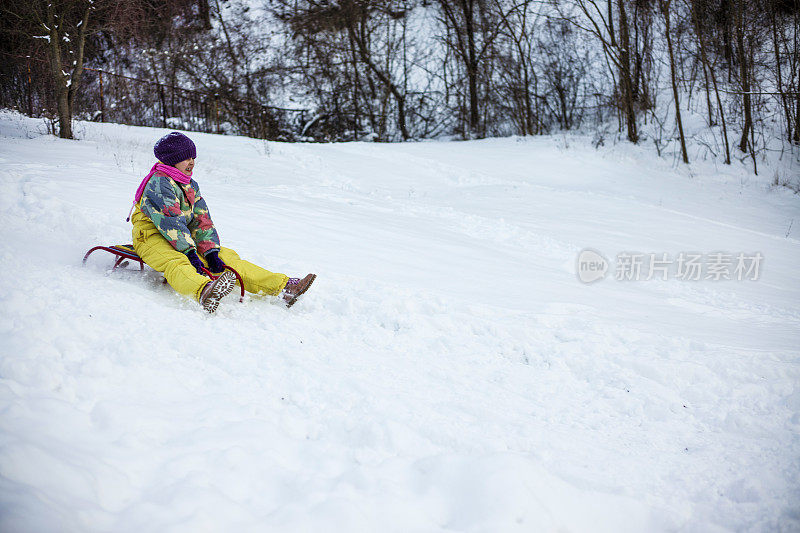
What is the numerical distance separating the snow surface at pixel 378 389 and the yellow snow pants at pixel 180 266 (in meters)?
0.15

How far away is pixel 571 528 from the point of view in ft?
5.71

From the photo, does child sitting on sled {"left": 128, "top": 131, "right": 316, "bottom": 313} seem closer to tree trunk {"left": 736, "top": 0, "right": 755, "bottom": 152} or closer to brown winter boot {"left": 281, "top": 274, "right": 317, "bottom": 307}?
brown winter boot {"left": 281, "top": 274, "right": 317, "bottom": 307}

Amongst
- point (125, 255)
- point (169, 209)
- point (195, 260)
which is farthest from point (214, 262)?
point (125, 255)

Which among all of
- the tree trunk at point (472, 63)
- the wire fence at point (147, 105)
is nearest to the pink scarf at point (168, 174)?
the wire fence at point (147, 105)

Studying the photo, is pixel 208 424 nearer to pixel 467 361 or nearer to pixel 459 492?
pixel 459 492

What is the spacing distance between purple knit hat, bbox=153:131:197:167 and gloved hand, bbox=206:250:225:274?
66cm

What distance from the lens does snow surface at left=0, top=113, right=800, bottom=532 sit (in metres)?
1.78

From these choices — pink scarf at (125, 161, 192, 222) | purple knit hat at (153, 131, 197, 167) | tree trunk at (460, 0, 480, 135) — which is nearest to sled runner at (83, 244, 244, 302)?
pink scarf at (125, 161, 192, 222)

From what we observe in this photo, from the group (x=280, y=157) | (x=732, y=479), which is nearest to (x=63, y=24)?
(x=280, y=157)

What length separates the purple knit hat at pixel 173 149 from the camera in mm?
3336

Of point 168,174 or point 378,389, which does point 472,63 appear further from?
point 378,389

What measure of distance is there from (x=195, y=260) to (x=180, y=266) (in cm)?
19

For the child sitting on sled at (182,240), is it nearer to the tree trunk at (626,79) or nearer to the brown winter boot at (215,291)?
the brown winter boot at (215,291)

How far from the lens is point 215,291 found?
10.1ft
